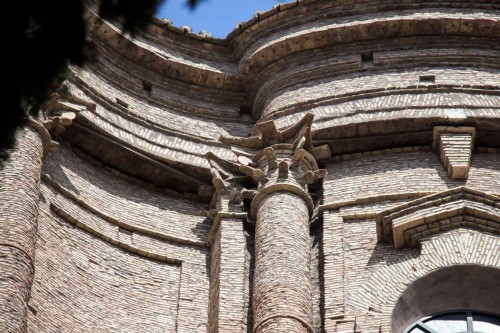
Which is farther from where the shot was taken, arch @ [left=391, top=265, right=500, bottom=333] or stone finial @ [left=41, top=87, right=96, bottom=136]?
stone finial @ [left=41, top=87, right=96, bottom=136]

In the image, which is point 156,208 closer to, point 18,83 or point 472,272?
point 472,272

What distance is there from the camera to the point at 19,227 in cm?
1948

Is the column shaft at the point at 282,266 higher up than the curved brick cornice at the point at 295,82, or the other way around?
the curved brick cornice at the point at 295,82

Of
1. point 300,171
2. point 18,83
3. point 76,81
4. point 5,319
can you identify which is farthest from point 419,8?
point 18,83

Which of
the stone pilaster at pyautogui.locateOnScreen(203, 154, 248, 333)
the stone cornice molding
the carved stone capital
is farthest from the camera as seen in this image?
the carved stone capital

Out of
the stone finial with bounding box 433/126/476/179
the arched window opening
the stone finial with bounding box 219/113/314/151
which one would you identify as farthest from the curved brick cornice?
the arched window opening

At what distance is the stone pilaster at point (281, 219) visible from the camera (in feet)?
63.7

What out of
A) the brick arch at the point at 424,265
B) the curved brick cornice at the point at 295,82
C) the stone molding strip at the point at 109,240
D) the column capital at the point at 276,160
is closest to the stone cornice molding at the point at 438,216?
the brick arch at the point at 424,265

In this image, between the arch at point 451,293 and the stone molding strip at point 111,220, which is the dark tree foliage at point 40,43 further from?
the stone molding strip at point 111,220

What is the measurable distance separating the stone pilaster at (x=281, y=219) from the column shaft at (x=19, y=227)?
3.05 m

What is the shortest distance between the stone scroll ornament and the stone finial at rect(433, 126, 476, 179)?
1799 millimetres

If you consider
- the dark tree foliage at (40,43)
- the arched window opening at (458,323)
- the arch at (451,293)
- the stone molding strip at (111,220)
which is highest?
the stone molding strip at (111,220)

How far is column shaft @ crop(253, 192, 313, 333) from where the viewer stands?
19234mm

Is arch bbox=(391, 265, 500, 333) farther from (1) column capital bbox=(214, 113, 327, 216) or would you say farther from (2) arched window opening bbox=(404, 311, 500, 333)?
(1) column capital bbox=(214, 113, 327, 216)
